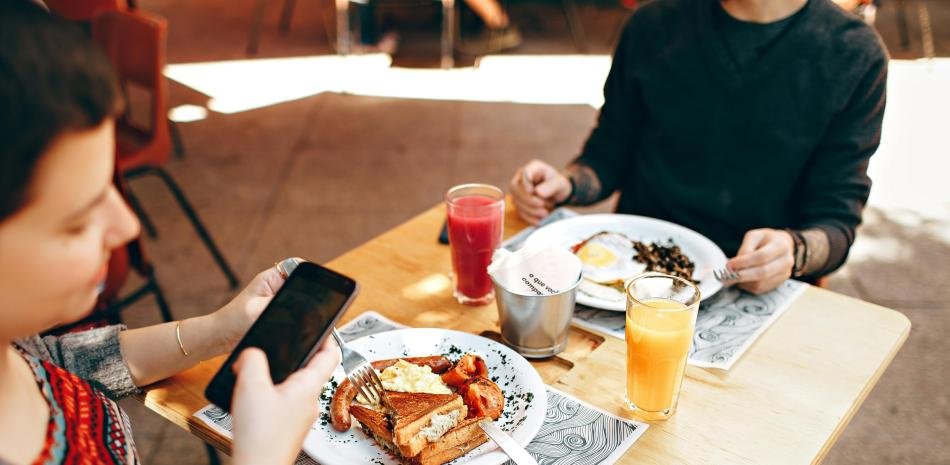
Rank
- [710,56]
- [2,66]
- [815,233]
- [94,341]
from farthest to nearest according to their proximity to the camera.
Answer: [710,56] < [815,233] < [94,341] < [2,66]

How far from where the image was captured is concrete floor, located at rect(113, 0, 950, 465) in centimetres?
281

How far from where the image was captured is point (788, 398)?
1207 mm

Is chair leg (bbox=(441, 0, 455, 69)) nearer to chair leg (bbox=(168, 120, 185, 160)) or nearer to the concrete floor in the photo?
the concrete floor

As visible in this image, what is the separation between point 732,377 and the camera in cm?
126

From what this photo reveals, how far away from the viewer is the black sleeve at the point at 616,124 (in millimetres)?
1981

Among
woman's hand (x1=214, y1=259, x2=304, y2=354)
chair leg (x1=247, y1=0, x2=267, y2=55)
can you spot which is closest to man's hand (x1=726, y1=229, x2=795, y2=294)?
woman's hand (x1=214, y1=259, x2=304, y2=354)

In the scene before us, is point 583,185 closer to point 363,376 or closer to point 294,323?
point 363,376

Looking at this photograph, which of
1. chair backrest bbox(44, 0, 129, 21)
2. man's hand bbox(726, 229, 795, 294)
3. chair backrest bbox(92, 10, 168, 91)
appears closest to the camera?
man's hand bbox(726, 229, 795, 294)

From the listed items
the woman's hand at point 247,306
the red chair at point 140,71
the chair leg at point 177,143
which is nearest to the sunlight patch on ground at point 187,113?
the chair leg at point 177,143

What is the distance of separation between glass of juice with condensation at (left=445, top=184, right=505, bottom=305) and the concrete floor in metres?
0.26

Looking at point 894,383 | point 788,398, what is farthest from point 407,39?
point 788,398

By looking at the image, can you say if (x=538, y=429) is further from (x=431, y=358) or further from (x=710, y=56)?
(x=710, y=56)

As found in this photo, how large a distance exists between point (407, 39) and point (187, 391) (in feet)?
17.3

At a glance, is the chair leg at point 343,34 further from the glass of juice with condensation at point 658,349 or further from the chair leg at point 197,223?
the glass of juice with condensation at point 658,349
